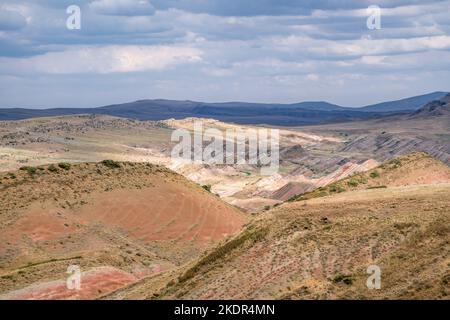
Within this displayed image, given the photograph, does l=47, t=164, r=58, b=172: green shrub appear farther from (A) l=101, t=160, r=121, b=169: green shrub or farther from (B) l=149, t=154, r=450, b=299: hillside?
(B) l=149, t=154, r=450, b=299: hillside

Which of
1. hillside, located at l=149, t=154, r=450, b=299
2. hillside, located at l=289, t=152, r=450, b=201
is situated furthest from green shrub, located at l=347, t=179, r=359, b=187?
hillside, located at l=149, t=154, r=450, b=299

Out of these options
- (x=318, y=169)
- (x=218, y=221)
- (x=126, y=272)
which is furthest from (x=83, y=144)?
(x=126, y=272)

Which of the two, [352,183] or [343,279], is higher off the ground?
[352,183]

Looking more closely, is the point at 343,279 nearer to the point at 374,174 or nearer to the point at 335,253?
the point at 335,253

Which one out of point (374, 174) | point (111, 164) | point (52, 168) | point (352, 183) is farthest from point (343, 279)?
point (111, 164)

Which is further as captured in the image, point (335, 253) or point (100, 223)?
point (100, 223)
